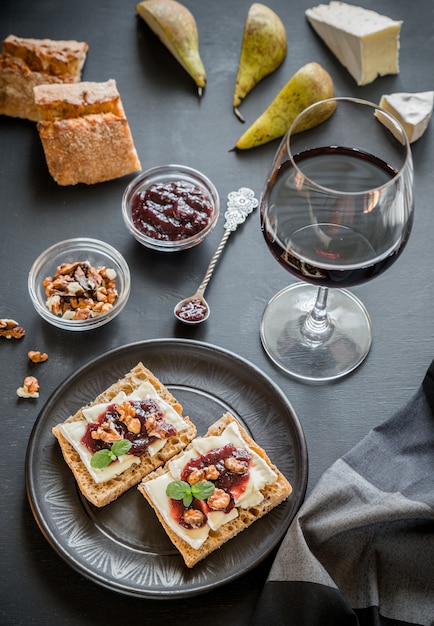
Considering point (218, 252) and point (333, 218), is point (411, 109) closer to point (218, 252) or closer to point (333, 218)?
point (218, 252)

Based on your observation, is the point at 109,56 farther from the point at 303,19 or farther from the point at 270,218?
the point at 270,218

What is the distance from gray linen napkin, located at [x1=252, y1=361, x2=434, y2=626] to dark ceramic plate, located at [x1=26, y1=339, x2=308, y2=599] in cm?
7

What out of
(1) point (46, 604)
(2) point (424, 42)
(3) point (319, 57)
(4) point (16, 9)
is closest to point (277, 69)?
(3) point (319, 57)

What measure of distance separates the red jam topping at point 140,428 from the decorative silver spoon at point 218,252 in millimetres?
299

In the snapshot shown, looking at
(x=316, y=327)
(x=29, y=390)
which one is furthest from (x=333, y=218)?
(x=29, y=390)

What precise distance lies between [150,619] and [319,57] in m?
1.80

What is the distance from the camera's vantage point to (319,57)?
2.68 metres

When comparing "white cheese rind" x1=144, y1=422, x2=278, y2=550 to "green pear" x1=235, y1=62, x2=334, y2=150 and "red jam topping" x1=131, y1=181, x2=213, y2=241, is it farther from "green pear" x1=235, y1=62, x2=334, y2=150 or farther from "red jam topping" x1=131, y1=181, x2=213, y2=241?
"green pear" x1=235, y1=62, x2=334, y2=150

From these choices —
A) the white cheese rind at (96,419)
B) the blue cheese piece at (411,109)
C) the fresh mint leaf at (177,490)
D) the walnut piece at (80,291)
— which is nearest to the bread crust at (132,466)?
the white cheese rind at (96,419)

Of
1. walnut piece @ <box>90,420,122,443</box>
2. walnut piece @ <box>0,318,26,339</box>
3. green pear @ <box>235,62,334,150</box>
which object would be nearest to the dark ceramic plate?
walnut piece @ <box>90,420,122,443</box>

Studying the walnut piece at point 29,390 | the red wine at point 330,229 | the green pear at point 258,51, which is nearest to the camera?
the red wine at point 330,229

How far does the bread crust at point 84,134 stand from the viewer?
2.40 meters

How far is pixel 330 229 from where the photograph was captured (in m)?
1.80

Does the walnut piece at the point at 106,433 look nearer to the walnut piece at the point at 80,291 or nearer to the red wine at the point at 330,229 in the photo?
the walnut piece at the point at 80,291
